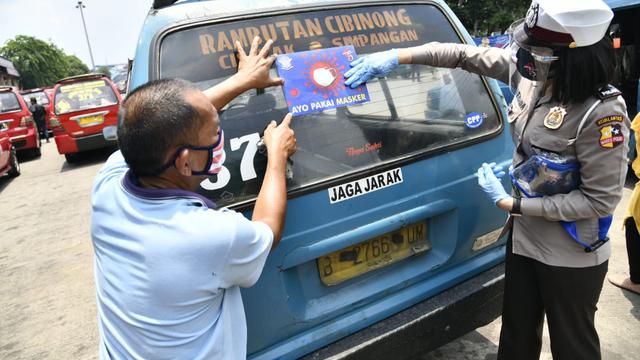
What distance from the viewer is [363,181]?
196cm

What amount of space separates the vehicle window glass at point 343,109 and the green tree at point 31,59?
214ft

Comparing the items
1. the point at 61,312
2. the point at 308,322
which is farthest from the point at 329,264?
the point at 61,312

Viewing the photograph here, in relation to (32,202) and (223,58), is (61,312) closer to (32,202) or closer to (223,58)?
(223,58)

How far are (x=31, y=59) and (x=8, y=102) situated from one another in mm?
54809

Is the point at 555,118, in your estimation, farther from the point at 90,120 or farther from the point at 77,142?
the point at 77,142

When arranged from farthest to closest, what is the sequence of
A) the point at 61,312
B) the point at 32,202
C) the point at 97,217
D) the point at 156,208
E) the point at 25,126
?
the point at 25,126 → the point at 32,202 → the point at 61,312 → the point at 97,217 → the point at 156,208

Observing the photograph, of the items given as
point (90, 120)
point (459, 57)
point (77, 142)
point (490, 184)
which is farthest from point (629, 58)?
point (77, 142)

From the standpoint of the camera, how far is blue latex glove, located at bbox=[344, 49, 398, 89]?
202 centimetres

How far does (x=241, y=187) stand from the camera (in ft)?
5.91

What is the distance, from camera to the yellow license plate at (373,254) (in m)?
1.94

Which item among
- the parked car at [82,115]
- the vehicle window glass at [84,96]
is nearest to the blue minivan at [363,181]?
the parked car at [82,115]

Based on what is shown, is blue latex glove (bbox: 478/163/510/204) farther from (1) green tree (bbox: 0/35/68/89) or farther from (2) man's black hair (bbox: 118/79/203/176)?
(1) green tree (bbox: 0/35/68/89)

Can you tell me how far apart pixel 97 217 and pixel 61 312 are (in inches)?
124

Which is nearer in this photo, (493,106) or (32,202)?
(493,106)
